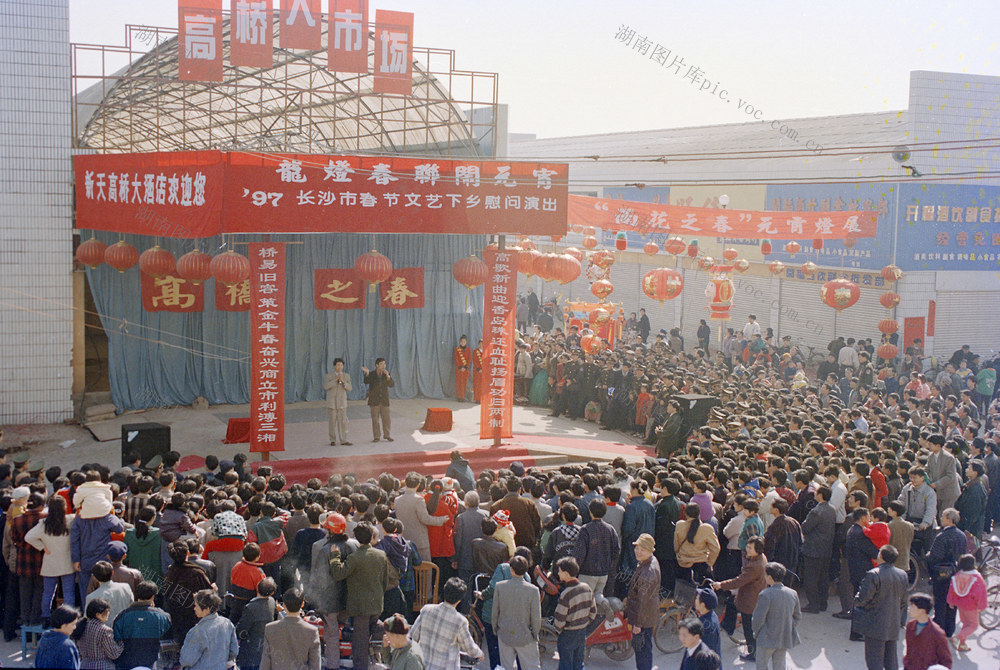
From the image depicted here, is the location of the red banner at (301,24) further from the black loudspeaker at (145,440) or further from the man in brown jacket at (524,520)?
the man in brown jacket at (524,520)

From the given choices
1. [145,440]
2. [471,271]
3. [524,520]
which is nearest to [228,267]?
[145,440]

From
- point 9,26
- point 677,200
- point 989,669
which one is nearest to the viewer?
point 989,669

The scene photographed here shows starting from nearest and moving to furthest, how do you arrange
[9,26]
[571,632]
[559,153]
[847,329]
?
[571,632] → [9,26] → [847,329] → [559,153]

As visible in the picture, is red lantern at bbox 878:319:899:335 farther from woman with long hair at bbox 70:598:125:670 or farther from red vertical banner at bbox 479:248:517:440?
woman with long hair at bbox 70:598:125:670

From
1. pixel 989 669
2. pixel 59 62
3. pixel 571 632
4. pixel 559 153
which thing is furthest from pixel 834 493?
pixel 559 153

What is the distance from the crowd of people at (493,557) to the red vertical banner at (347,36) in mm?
6995

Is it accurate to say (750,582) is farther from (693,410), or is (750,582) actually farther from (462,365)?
(462,365)

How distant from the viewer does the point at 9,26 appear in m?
14.4

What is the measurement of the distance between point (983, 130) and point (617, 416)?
12.5m

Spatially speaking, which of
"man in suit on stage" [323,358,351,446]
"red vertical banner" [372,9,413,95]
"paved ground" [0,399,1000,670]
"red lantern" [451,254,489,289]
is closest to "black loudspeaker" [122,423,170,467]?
"paved ground" [0,399,1000,670]

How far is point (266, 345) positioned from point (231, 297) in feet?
12.9

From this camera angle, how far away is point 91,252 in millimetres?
13961

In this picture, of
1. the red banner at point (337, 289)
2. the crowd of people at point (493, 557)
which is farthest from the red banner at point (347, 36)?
the crowd of people at point (493, 557)

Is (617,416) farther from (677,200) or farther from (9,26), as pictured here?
(677,200)
